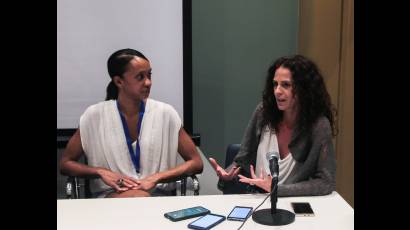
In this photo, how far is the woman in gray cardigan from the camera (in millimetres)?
2085

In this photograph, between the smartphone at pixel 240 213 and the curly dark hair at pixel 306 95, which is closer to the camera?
the smartphone at pixel 240 213

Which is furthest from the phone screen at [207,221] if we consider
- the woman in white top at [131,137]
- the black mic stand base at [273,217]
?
the woman in white top at [131,137]

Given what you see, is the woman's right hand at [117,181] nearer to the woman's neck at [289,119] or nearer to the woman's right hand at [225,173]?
the woman's right hand at [225,173]

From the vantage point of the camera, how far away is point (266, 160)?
2.34m

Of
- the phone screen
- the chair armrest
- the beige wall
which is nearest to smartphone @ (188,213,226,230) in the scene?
the phone screen

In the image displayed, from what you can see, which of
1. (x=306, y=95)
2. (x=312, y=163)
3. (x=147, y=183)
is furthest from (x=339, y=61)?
(x=147, y=183)

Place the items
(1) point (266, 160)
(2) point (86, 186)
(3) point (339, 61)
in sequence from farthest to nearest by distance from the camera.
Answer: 1. (3) point (339, 61)
2. (2) point (86, 186)
3. (1) point (266, 160)

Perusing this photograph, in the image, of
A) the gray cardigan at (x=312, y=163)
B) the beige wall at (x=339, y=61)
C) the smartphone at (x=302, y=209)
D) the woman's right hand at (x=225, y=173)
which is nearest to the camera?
the smartphone at (x=302, y=209)

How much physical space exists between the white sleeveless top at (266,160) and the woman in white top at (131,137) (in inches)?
14.9

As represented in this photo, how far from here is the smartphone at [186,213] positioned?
165 cm

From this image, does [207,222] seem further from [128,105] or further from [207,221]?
[128,105]

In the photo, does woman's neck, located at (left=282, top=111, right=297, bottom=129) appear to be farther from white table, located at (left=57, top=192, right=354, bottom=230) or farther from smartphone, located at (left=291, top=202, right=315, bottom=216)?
smartphone, located at (left=291, top=202, right=315, bottom=216)

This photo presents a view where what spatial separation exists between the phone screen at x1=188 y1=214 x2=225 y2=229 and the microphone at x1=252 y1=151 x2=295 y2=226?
0.14 metres
